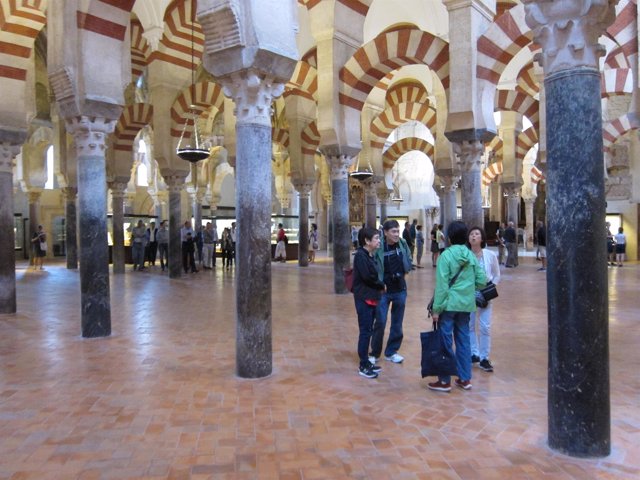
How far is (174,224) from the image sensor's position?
11.6 m

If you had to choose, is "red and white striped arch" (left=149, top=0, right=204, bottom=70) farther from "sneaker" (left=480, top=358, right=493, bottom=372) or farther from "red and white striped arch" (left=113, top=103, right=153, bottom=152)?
"sneaker" (left=480, top=358, right=493, bottom=372)

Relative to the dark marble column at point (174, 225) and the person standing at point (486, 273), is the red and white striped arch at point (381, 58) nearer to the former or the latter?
the dark marble column at point (174, 225)

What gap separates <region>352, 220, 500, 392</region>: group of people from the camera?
11.7 feet

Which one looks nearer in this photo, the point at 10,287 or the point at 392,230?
the point at 392,230

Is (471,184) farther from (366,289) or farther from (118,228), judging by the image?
(118,228)

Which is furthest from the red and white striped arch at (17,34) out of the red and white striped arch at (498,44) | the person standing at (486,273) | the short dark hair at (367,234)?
the person standing at (486,273)

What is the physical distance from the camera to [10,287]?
7.09m

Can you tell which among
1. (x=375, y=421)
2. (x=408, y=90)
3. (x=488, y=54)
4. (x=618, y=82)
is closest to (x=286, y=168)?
(x=408, y=90)

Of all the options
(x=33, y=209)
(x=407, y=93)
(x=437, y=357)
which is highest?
(x=407, y=93)

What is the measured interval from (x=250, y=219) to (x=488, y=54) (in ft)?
17.1

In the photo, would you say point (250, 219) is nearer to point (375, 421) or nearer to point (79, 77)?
point (375, 421)

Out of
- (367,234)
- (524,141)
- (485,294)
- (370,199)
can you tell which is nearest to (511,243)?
(524,141)

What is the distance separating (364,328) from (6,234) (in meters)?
5.66

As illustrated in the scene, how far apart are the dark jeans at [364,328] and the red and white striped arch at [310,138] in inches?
413
